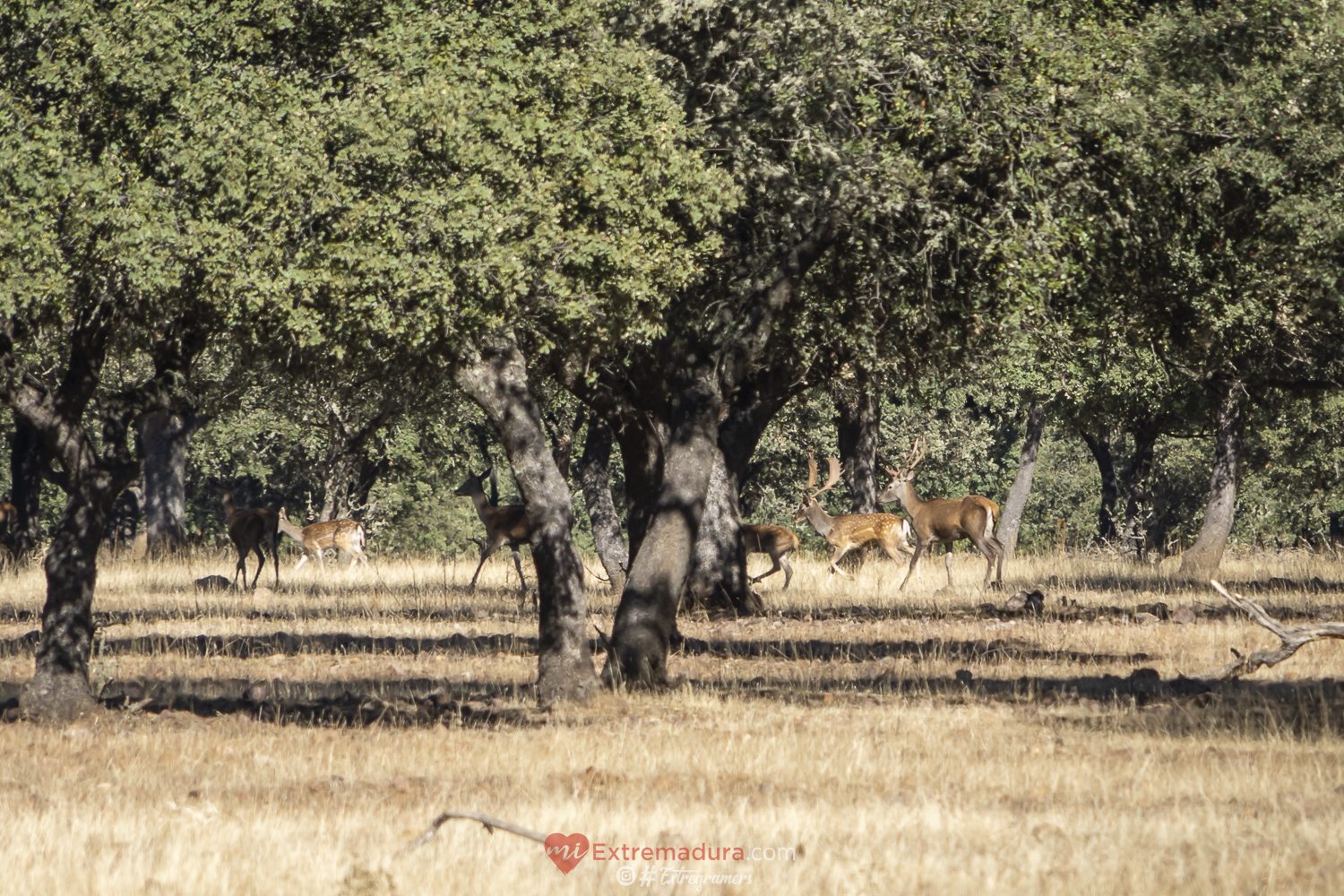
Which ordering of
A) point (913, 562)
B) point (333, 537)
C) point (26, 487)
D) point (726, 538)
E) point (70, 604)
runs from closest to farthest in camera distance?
point (70, 604) → point (726, 538) → point (913, 562) → point (333, 537) → point (26, 487)

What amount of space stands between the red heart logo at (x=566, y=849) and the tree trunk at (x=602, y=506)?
64.9ft

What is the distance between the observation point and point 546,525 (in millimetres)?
13195

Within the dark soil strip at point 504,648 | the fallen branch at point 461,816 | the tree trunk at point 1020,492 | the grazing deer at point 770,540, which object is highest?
the tree trunk at point 1020,492

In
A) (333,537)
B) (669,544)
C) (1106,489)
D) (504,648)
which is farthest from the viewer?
(1106,489)

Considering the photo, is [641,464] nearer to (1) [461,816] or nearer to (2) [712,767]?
(2) [712,767]

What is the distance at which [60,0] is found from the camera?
11.6 m

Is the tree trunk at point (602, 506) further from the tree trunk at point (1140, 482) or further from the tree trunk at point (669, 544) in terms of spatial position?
the tree trunk at point (1140, 482)

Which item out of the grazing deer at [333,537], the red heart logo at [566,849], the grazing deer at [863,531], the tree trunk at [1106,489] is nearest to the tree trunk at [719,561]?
the grazing deer at [863,531]

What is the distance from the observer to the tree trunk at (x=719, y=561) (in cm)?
2362

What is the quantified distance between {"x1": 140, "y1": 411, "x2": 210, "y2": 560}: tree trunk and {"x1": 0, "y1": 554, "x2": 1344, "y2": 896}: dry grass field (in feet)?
76.1

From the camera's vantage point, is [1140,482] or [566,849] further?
[1140,482]

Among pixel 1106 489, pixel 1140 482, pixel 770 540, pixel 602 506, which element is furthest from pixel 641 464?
pixel 1106 489

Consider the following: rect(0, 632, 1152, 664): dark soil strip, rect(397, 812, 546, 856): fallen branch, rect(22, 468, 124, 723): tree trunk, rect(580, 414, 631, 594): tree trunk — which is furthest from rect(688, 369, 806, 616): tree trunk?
rect(397, 812, 546, 856): fallen branch

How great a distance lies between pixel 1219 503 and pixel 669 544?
20.9 meters
